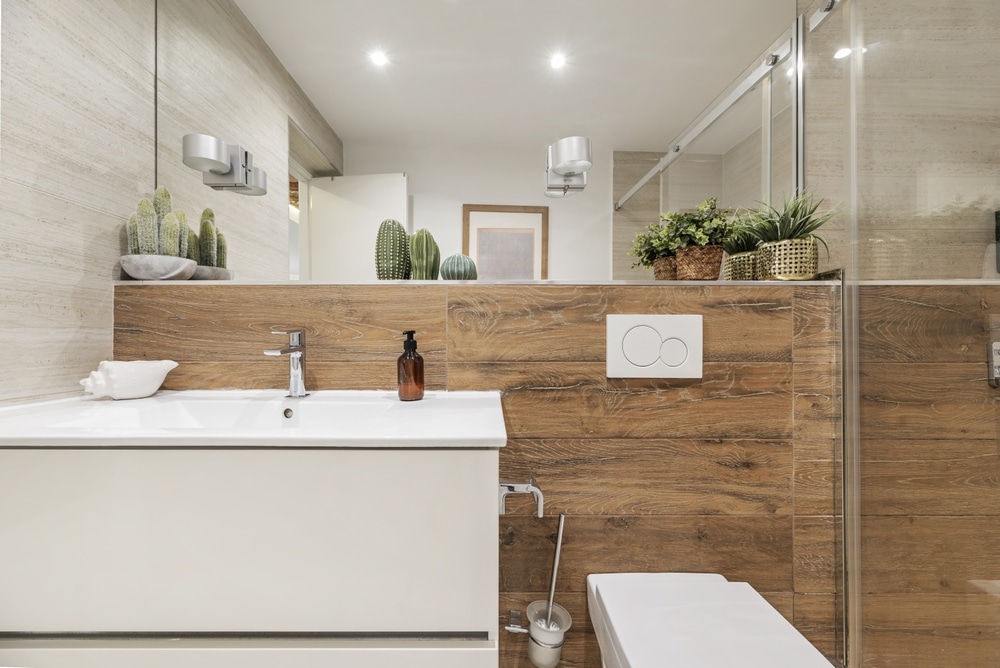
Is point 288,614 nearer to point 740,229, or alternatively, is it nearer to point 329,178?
point 329,178

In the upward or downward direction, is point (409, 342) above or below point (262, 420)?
above

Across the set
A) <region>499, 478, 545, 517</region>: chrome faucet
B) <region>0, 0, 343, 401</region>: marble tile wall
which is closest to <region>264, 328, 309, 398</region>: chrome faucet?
<region>0, 0, 343, 401</region>: marble tile wall

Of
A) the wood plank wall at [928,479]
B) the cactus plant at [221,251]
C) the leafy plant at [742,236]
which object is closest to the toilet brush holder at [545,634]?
the wood plank wall at [928,479]

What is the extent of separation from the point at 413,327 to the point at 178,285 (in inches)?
21.3

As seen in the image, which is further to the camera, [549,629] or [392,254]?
[392,254]

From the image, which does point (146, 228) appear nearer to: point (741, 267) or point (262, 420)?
point (262, 420)

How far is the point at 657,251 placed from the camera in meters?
1.06

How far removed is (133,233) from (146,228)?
3 centimetres

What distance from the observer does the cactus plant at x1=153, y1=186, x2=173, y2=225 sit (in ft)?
3.44

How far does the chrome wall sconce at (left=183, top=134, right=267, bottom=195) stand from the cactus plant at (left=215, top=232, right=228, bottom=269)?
121mm

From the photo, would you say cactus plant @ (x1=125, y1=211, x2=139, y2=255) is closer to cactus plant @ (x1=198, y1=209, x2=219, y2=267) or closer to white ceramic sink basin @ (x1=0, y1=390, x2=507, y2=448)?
cactus plant @ (x1=198, y1=209, x2=219, y2=267)

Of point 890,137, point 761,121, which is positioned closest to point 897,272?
point 890,137

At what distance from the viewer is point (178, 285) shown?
104 centimetres

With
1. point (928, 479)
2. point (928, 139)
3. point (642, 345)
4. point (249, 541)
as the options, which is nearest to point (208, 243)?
point (249, 541)
